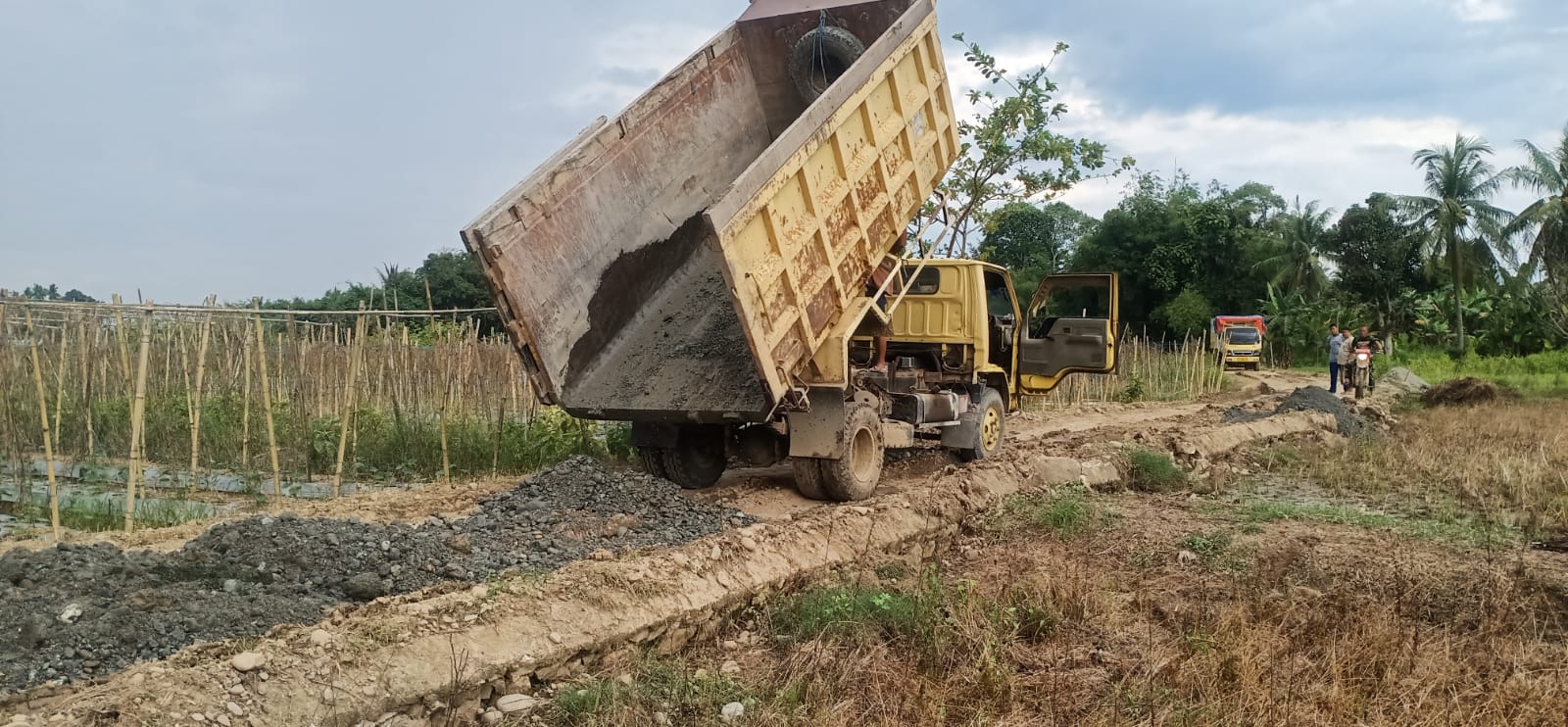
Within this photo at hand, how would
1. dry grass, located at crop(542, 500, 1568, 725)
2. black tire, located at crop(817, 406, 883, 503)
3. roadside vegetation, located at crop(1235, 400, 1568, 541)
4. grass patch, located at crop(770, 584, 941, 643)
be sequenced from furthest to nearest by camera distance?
black tire, located at crop(817, 406, 883, 503)
roadside vegetation, located at crop(1235, 400, 1568, 541)
grass patch, located at crop(770, 584, 941, 643)
dry grass, located at crop(542, 500, 1568, 725)

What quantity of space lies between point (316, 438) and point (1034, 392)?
22.1 feet

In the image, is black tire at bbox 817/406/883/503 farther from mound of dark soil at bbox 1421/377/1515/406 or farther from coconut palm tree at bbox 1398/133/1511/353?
coconut palm tree at bbox 1398/133/1511/353

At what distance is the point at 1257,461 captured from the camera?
10.6 metres

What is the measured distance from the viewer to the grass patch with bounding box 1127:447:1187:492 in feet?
28.7

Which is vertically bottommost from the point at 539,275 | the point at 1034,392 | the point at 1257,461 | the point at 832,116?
the point at 1257,461

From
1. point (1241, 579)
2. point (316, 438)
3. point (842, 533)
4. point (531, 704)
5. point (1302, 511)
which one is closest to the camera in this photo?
point (531, 704)

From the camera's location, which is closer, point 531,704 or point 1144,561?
point 531,704

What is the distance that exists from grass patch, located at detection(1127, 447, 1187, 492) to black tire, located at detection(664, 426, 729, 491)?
139 inches

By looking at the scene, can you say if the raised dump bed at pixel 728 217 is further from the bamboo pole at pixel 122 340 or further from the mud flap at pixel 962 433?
the bamboo pole at pixel 122 340

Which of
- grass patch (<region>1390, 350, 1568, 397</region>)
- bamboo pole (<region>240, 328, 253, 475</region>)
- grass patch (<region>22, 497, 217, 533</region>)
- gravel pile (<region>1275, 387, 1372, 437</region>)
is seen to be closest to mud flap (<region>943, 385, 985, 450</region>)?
bamboo pole (<region>240, 328, 253, 475</region>)

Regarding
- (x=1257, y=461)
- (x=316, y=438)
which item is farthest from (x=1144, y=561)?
(x=316, y=438)

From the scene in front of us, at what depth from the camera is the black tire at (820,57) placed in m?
8.27

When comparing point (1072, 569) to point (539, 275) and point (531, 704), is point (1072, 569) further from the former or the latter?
point (539, 275)

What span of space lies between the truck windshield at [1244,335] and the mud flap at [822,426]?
26915 mm
